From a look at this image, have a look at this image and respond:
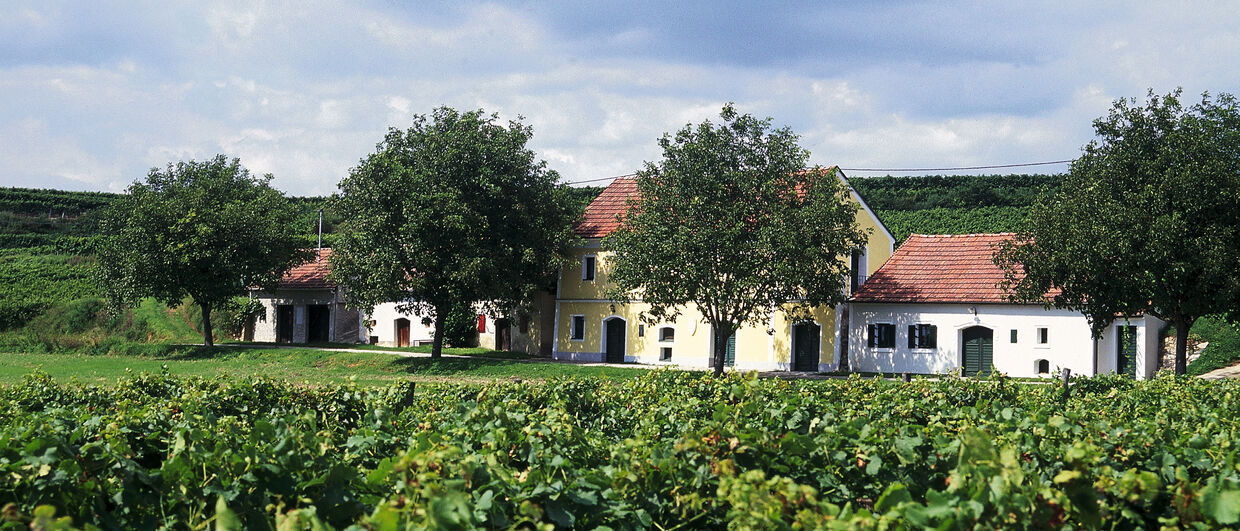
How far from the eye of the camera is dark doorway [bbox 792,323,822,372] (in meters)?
40.6

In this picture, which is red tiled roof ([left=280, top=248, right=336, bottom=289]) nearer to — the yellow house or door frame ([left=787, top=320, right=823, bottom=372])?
the yellow house

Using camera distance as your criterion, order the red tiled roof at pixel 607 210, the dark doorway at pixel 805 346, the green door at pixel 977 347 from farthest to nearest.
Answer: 1. the red tiled roof at pixel 607 210
2. the dark doorway at pixel 805 346
3. the green door at pixel 977 347

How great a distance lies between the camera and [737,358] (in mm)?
41719

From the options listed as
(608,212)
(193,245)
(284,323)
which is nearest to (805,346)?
(608,212)

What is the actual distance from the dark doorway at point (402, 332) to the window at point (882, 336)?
80.1 feet

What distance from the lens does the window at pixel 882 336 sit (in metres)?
39.1

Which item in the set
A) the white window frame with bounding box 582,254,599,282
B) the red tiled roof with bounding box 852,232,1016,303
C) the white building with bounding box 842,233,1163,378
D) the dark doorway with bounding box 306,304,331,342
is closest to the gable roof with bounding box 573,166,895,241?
the white window frame with bounding box 582,254,599,282

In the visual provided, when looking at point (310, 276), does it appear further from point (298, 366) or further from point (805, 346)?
point (805, 346)

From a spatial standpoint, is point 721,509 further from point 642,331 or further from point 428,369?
point 642,331

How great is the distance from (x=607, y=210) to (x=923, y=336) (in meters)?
15.6

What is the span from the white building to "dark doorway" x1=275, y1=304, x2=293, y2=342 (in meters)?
31.5

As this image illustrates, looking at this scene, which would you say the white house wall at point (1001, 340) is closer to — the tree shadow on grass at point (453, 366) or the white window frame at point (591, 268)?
the white window frame at point (591, 268)

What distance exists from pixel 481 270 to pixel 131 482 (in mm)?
34254

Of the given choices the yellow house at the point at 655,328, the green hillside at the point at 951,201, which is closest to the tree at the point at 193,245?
the yellow house at the point at 655,328
